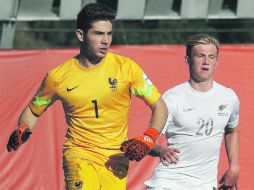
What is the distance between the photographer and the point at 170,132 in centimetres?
743

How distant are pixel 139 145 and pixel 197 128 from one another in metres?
0.76

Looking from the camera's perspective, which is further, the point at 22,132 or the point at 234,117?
the point at 234,117

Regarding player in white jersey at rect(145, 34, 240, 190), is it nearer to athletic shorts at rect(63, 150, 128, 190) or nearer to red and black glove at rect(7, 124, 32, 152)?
athletic shorts at rect(63, 150, 128, 190)

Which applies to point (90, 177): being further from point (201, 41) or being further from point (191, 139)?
point (201, 41)

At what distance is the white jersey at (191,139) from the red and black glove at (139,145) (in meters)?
0.38

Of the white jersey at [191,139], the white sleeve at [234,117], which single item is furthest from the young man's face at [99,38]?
the white sleeve at [234,117]

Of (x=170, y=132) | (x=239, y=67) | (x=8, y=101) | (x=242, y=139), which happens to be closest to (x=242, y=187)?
(x=242, y=139)

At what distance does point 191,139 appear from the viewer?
739 centimetres

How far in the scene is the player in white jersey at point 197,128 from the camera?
7.36 meters

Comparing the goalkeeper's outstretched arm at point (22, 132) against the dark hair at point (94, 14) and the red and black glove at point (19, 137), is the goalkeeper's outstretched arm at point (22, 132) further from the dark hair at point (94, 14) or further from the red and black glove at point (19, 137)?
the dark hair at point (94, 14)

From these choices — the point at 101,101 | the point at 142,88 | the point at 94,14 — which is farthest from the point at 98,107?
the point at 94,14

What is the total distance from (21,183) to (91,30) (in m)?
5.15

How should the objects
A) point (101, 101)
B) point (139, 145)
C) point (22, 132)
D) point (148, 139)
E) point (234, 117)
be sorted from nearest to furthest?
point (139, 145) < point (148, 139) < point (101, 101) < point (22, 132) < point (234, 117)

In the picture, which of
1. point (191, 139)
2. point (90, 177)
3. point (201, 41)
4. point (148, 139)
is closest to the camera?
point (148, 139)
